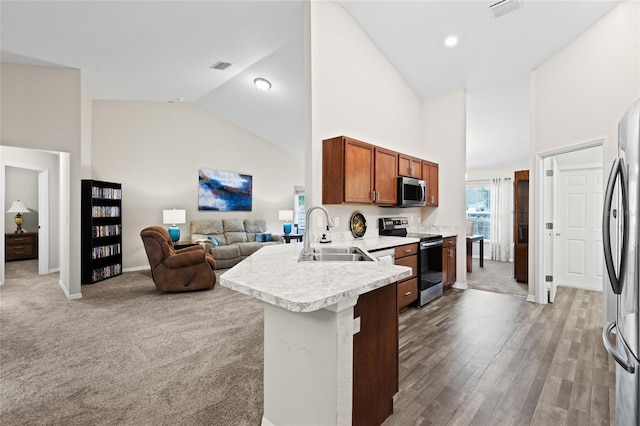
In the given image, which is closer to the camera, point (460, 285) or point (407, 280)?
→ point (407, 280)

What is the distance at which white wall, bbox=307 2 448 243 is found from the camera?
3.12m

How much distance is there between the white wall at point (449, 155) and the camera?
4715 millimetres

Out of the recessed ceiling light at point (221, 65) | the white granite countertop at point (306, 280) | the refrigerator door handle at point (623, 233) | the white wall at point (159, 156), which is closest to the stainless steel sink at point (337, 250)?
the white granite countertop at point (306, 280)

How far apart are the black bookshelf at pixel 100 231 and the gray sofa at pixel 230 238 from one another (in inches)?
54.4

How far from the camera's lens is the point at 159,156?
20.6 feet

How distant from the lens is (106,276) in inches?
203

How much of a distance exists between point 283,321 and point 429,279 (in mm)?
2919

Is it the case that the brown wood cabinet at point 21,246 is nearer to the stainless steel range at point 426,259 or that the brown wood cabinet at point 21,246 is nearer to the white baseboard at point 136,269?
the white baseboard at point 136,269

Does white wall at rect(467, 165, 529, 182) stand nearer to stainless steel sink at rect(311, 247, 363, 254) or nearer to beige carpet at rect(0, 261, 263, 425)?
stainless steel sink at rect(311, 247, 363, 254)

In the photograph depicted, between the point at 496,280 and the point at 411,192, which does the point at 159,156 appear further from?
the point at 496,280

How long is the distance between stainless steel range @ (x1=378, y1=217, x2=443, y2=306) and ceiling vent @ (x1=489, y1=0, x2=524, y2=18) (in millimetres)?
2660

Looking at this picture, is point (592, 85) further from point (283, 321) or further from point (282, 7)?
point (283, 321)

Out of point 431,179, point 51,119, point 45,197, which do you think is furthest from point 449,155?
point 45,197

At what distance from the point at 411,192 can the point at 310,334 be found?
126 inches
